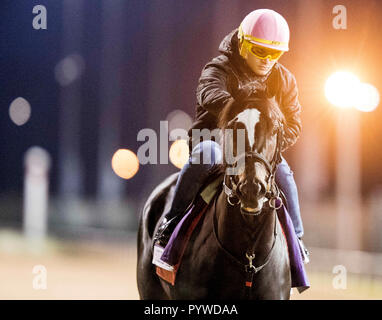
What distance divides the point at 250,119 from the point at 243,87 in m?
0.27

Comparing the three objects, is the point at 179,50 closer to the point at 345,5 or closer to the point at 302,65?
the point at 302,65

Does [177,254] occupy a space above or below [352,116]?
below

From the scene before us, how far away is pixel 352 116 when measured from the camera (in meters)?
10.1

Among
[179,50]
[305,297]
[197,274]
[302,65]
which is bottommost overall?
[305,297]

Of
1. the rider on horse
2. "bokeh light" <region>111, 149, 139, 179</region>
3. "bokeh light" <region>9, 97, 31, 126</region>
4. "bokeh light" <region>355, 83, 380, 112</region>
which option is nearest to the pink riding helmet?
the rider on horse

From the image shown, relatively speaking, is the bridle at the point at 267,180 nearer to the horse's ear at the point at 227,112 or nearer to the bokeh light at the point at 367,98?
the horse's ear at the point at 227,112

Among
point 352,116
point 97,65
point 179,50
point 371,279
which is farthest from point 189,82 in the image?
point 371,279

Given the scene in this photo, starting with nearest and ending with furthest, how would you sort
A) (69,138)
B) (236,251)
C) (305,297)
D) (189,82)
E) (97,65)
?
(236,251) → (305,297) → (189,82) → (97,65) → (69,138)

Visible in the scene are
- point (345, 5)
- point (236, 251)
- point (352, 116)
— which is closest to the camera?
point (236, 251)

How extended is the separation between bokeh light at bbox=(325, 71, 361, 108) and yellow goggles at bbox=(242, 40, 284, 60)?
226 inches

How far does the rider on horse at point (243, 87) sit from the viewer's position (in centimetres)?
316

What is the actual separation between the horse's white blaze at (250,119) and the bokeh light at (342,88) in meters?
6.29

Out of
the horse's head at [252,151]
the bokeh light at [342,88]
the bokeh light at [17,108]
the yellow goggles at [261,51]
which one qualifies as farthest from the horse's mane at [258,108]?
the bokeh light at [17,108]

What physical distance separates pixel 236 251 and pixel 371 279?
5983 millimetres
